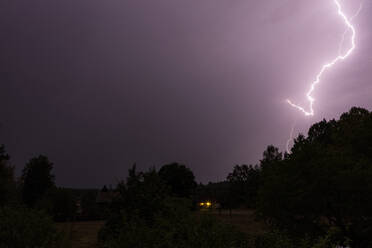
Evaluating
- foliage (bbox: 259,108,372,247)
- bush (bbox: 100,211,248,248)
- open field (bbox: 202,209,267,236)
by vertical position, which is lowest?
open field (bbox: 202,209,267,236)

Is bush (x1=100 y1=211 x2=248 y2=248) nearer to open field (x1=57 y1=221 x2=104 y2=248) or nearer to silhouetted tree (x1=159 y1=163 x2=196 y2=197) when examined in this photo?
open field (x1=57 y1=221 x2=104 y2=248)

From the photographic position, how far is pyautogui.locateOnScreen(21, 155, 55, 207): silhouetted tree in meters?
51.2

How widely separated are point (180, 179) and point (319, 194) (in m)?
45.3

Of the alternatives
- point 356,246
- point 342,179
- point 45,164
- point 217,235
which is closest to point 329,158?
point 342,179

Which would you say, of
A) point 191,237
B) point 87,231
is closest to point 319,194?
point 191,237

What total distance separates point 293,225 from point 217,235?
184 inches

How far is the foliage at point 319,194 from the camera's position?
8.11 m

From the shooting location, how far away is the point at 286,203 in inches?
350

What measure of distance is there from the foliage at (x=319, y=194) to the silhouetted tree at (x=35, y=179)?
5014 centimetres

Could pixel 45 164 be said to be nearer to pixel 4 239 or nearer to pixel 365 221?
pixel 4 239

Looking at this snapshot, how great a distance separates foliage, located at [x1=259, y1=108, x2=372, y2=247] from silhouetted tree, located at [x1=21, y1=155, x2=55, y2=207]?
5014cm

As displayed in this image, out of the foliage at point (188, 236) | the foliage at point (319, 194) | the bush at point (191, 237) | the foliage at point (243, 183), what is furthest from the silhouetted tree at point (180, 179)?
the bush at point (191, 237)

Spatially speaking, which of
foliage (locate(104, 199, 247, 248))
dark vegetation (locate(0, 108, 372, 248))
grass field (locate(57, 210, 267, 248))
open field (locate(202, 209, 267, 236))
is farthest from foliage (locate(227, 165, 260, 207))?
foliage (locate(104, 199, 247, 248))

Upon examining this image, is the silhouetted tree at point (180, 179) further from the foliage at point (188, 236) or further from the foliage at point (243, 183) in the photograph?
the foliage at point (188, 236)
